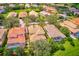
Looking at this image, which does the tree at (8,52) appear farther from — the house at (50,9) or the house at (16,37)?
the house at (50,9)

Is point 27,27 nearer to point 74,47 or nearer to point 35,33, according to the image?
point 35,33

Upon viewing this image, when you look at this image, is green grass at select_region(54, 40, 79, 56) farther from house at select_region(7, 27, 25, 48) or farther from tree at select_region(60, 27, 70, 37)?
house at select_region(7, 27, 25, 48)

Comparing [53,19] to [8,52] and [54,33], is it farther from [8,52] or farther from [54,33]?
[8,52]

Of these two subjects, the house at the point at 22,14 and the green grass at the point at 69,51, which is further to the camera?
the house at the point at 22,14

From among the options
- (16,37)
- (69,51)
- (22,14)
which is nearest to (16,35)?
(16,37)

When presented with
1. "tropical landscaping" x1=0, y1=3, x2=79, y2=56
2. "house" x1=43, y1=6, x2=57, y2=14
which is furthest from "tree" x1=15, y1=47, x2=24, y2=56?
"house" x1=43, y1=6, x2=57, y2=14

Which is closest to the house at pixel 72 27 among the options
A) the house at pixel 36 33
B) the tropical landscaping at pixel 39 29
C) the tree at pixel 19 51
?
the tropical landscaping at pixel 39 29
